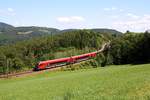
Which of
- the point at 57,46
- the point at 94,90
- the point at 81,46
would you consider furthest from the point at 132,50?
the point at 57,46

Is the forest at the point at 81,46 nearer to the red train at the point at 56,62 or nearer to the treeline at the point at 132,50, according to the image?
the treeline at the point at 132,50

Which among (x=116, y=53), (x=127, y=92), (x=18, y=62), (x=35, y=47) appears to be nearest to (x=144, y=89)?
(x=127, y=92)

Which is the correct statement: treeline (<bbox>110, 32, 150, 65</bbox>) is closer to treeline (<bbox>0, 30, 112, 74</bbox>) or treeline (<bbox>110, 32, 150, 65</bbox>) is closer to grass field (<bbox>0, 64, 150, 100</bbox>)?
treeline (<bbox>0, 30, 112, 74</bbox>)

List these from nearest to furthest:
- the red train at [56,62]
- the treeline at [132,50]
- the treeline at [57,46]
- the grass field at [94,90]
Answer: the grass field at [94,90]
the red train at [56,62]
the treeline at [132,50]
the treeline at [57,46]

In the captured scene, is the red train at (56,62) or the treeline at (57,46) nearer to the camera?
the red train at (56,62)

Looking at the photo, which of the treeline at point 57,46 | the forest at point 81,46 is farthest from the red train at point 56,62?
the treeline at point 57,46

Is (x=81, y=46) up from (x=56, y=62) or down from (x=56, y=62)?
down

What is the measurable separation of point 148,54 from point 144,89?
68.3 m

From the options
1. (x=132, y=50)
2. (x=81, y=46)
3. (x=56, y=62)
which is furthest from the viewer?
(x=81, y=46)

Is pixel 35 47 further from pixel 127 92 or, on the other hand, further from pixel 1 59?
pixel 127 92

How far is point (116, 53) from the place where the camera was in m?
95.7

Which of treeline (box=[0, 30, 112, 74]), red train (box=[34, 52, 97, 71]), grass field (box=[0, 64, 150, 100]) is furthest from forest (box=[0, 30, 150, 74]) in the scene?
grass field (box=[0, 64, 150, 100])

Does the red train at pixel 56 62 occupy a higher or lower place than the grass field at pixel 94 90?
lower

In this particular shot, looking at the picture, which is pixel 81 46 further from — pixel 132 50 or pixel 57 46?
pixel 132 50
